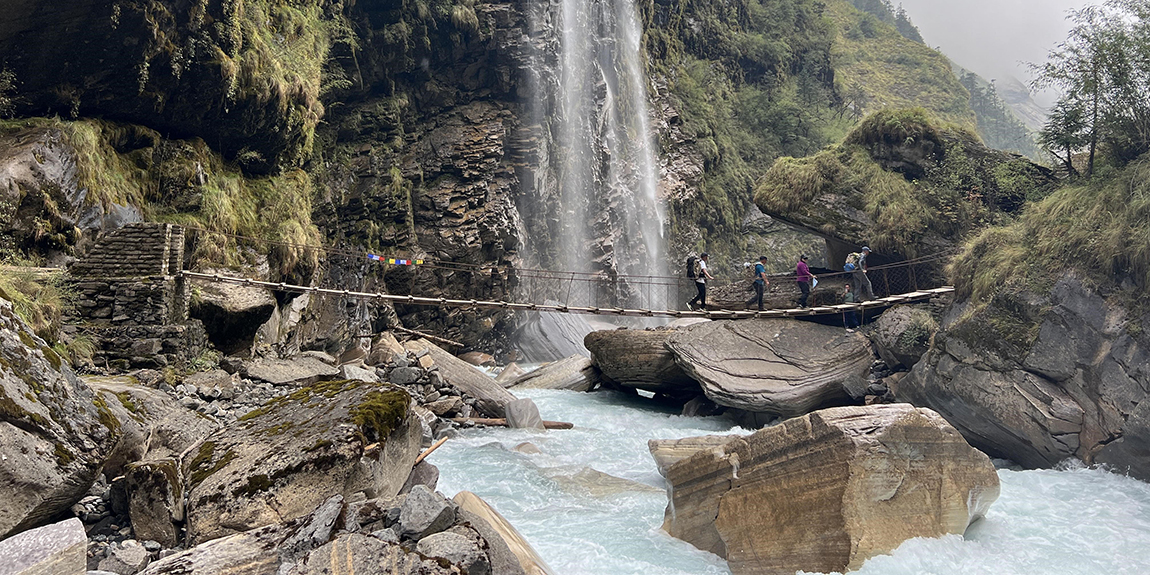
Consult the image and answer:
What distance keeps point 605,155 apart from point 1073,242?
17.0 metres

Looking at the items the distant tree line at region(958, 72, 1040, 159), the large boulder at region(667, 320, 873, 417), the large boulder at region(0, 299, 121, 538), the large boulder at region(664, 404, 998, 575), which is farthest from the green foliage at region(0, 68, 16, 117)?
the distant tree line at region(958, 72, 1040, 159)

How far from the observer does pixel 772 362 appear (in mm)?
11812

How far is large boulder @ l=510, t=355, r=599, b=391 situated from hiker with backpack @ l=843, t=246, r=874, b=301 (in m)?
5.65

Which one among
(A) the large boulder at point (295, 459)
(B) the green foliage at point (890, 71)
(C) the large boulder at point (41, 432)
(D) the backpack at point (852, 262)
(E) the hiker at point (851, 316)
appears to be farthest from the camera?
(B) the green foliage at point (890, 71)

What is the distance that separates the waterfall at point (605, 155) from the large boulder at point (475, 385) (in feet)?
35.9

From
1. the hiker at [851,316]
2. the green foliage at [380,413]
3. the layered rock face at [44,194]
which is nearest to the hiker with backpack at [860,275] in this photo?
the hiker at [851,316]

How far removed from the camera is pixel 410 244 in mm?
18922

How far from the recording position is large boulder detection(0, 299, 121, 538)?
3.25 m

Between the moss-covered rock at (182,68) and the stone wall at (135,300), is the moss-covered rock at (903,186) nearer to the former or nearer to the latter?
the moss-covered rock at (182,68)

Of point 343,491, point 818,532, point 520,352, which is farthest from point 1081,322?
point 520,352

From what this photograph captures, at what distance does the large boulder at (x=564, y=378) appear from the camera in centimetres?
1437

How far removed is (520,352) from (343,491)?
1740cm

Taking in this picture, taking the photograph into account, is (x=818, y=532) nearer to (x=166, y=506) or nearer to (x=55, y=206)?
(x=166, y=506)

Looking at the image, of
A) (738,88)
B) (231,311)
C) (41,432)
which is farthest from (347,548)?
(738,88)
